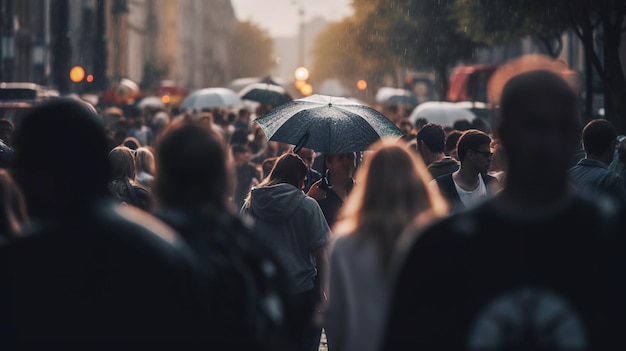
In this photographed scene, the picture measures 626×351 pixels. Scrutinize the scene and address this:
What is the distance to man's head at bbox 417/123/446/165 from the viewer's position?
1055cm

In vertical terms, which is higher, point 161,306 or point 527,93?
Answer: point 527,93

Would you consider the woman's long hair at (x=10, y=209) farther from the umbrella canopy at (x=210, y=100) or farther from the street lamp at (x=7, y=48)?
the street lamp at (x=7, y=48)

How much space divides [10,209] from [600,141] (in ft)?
17.8

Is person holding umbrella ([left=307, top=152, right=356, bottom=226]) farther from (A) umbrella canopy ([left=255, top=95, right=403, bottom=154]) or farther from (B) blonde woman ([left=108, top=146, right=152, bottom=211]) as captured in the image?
(B) blonde woman ([left=108, top=146, right=152, bottom=211])

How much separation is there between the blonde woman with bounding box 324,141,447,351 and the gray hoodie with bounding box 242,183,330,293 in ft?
9.33

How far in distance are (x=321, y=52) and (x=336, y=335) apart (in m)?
139

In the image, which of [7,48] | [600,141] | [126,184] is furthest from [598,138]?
[7,48]

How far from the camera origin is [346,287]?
4535mm

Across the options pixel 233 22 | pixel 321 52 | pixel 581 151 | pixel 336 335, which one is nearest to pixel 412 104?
pixel 581 151

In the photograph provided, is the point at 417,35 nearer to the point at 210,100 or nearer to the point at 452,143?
the point at 210,100

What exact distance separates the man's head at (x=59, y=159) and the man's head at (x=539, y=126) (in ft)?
3.27

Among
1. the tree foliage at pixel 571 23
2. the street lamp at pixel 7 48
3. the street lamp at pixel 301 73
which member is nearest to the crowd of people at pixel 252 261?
the tree foliage at pixel 571 23

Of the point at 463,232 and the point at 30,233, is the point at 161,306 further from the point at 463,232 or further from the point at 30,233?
the point at 463,232

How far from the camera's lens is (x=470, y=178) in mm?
8273
